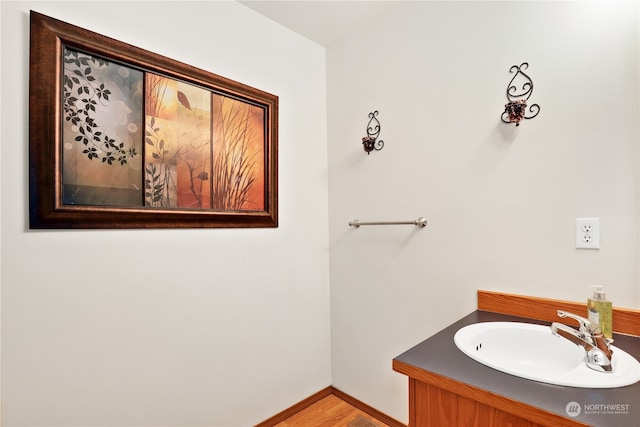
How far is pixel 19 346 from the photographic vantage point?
1.09 metres

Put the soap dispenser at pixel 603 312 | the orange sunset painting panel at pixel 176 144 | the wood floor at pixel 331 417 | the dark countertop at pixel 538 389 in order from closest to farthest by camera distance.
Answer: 1. the dark countertop at pixel 538 389
2. the soap dispenser at pixel 603 312
3. the orange sunset painting panel at pixel 176 144
4. the wood floor at pixel 331 417

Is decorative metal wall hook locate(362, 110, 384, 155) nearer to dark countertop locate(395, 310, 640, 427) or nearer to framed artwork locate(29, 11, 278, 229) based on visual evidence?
framed artwork locate(29, 11, 278, 229)

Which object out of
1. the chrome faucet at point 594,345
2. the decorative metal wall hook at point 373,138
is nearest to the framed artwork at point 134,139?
the decorative metal wall hook at point 373,138

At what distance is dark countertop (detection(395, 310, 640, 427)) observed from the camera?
652 mm

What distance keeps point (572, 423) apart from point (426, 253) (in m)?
1.05

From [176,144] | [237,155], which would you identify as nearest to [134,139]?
[176,144]

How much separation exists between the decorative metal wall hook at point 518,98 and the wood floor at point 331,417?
5.81 ft

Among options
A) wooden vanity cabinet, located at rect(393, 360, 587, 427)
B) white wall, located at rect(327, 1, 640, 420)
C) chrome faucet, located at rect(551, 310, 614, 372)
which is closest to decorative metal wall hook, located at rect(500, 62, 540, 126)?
white wall, located at rect(327, 1, 640, 420)

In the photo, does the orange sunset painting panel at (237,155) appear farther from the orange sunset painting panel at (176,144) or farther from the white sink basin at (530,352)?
the white sink basin at (530,352)

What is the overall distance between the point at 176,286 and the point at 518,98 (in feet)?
5.80

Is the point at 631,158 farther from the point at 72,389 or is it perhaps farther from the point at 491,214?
the point at 72,389

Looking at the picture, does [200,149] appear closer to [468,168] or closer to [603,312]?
[468,168]

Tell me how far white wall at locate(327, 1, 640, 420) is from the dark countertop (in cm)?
44

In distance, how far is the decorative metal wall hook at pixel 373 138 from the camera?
1879 mm
